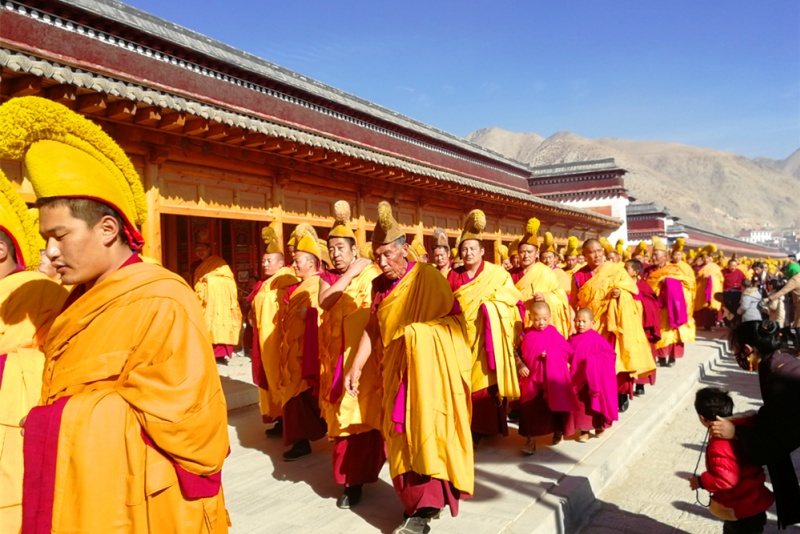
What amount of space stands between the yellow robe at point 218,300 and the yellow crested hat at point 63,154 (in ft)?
23.9

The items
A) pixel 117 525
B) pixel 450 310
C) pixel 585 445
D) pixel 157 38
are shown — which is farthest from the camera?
pixel 157 38

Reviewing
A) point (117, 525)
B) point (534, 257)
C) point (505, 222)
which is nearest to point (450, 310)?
point (117, 525)

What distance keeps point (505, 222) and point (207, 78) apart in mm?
8592

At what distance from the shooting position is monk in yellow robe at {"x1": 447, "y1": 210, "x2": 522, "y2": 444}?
193 inches

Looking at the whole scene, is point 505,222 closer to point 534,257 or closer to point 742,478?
point 534,257

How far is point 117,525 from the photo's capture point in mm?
1656

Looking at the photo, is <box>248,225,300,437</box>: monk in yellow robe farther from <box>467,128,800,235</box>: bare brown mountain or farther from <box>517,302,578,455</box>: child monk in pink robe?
<box>467,128,800,235</box>: bare brown mountain

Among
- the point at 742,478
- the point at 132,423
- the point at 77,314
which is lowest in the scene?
the point at 742,478

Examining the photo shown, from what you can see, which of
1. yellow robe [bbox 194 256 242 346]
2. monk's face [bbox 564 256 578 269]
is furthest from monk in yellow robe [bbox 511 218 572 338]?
yellow robe [bbox 194 256 242 346]

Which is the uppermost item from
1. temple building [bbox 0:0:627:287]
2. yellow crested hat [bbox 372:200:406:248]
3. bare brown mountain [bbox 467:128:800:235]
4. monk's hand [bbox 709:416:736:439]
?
bare brown mountain [bbox 467:128:800:235]

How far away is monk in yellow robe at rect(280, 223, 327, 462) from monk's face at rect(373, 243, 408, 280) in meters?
1.46

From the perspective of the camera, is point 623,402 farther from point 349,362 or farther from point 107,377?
point 107,377

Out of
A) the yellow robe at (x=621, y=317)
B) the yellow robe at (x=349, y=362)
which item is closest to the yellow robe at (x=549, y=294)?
the yellow robe at (x=621, y=317)

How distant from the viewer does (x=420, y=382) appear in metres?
3.40
